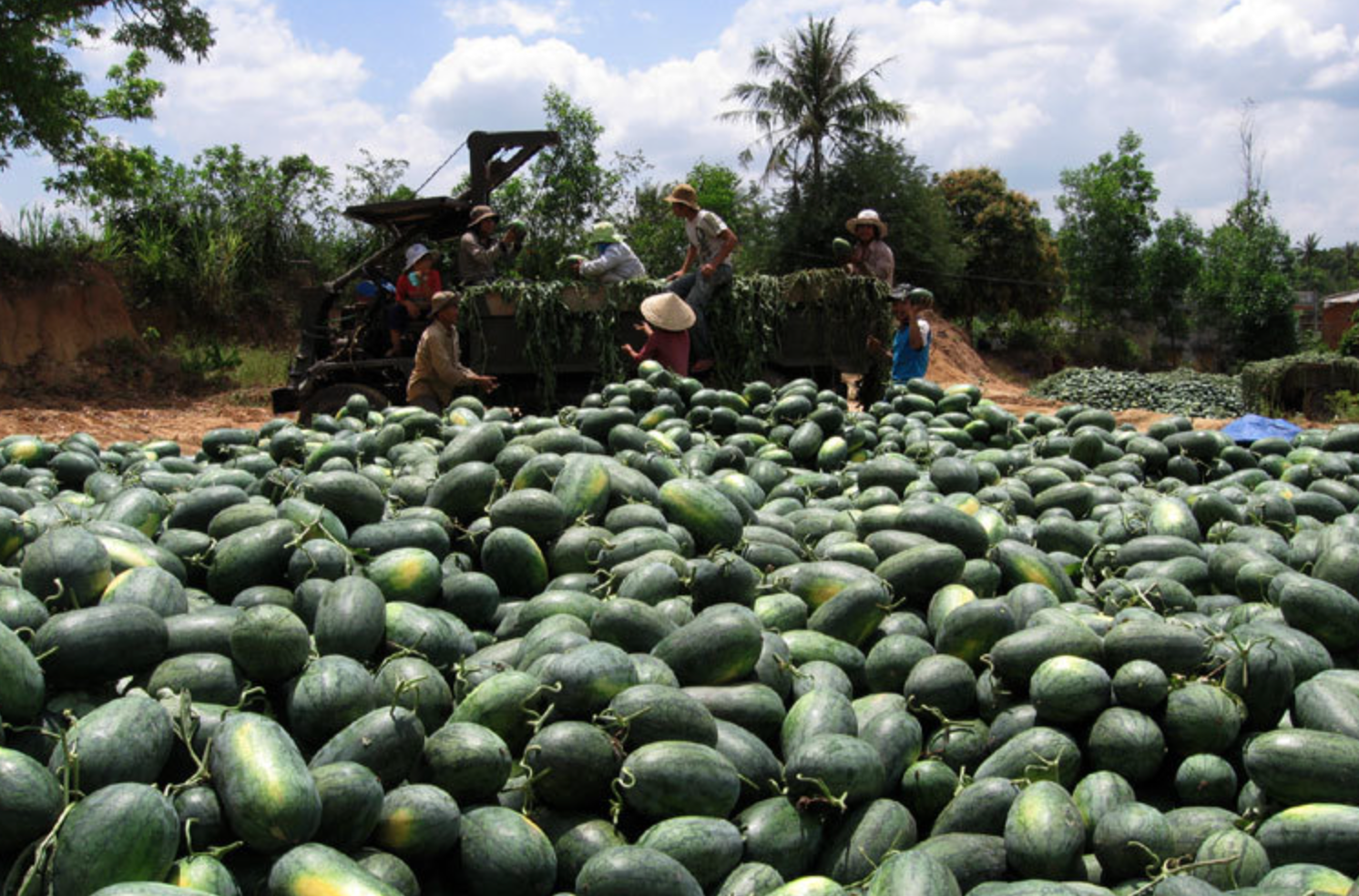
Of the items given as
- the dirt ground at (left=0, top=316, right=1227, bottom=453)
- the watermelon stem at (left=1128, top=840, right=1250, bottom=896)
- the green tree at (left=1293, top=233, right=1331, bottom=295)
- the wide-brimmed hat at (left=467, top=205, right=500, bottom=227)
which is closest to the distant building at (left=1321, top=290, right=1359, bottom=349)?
the green tree at (left=1293, top=233, right=1331, bottom=295)

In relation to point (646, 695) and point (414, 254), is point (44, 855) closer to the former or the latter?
point (646, 695)

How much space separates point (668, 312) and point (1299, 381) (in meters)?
18.5

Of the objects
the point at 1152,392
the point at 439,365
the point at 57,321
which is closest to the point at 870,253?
the point at 439,365

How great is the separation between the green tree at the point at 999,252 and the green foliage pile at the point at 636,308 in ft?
97.1

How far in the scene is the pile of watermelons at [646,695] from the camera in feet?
7.54

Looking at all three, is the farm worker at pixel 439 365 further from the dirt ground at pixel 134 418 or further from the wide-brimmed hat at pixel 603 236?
the dirt ground at pixel 134 418

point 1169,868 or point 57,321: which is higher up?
point 57,321

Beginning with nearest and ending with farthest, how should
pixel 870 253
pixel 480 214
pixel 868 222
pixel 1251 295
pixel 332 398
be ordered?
pixel 332 398, pixel 480 214, pixel 868 222, pixel 870 253, pixel 1251 295

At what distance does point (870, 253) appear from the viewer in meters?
12.2

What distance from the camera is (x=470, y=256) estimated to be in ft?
38.7

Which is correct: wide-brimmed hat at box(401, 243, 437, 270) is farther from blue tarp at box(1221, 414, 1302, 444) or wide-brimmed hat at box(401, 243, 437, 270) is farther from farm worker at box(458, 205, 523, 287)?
blue tarp at box(1221, 414, 1302, 444)

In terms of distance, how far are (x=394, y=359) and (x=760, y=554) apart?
8182mm

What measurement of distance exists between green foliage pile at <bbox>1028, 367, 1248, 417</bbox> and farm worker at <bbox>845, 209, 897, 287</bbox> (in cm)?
1432

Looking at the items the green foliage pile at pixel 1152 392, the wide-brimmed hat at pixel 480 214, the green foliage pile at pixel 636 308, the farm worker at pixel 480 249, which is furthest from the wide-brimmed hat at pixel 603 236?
the green foliage pile at pixel 1152 392
